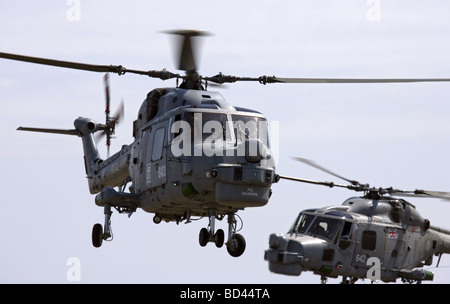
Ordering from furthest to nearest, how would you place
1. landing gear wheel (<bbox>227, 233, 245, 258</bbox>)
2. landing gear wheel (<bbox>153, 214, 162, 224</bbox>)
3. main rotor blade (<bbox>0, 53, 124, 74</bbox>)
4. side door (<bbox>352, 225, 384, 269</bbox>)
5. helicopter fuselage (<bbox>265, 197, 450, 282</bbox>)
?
1. landing gear wheel (<bbox>153, 214, 162, 224</bbox>)
2. landing gear wheel (<bbox>227, 233, 245, 258</bbox>)
3. side door (<bbox>352, 225, 384, 269</bbox>)
4. main rotor blade (<bbox>0, 53, 124, 74</bbox>)
5. helicopter fuselage (<bbox>265, 197, 450, 282</bbox>)

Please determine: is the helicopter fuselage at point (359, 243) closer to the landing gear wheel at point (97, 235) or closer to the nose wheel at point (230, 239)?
the nose wheel at point (230, 239)

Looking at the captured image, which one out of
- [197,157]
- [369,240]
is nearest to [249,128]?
[197,157]

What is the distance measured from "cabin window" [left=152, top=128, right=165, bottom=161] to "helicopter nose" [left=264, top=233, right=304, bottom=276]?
4465mm

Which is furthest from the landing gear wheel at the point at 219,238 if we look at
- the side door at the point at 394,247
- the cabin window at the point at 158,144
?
the side door at the point at 394,247

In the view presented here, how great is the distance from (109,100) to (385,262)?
12.8 meters

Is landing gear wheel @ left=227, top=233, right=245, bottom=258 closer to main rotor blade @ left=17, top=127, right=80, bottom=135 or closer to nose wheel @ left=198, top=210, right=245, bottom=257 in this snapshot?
nose wheel @ left=198, top=210, right=245, bottom=257

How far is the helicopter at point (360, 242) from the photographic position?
29156 millimetres

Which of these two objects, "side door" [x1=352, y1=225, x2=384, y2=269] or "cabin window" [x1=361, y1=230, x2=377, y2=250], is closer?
"side door" [x1=352, y1=225, x2=384, y2=269]

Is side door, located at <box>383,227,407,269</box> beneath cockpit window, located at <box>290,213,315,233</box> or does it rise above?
beneath

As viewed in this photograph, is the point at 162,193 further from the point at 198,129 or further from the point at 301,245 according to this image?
the point at 301,245

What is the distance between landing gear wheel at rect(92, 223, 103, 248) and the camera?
33.5 meters

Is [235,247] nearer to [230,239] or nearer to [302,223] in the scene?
[230,239]

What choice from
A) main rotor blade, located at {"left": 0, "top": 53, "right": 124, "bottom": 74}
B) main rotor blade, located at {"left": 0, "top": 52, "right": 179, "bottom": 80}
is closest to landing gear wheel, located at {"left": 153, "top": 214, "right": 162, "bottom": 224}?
main rotor blade, located at {"left": 0, "top": 52, "right": 179, "bottom": 80}

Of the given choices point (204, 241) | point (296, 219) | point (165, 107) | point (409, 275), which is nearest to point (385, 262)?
point (409, 275)
